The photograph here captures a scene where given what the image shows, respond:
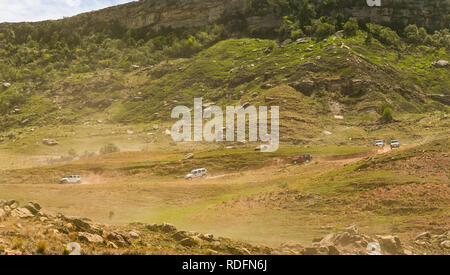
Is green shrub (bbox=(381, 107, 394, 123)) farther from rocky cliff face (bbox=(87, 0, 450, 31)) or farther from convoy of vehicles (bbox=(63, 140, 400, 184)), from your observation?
rocky cliff face (bbox=(87, 0, 450, 31))

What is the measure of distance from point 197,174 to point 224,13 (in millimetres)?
89687

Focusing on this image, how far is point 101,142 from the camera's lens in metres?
63.9

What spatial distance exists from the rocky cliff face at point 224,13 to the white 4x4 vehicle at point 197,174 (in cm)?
8006

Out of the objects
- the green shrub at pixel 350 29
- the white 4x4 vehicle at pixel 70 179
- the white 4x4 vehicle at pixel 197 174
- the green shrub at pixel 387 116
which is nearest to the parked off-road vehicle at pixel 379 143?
the green shrub at pixel 387 116

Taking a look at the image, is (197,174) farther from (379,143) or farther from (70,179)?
(379,143)

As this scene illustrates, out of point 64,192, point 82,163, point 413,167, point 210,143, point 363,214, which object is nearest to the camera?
point 363,214

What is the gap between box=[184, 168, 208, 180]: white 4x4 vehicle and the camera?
41.3 metres

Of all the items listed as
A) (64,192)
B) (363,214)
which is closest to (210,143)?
(64,192)

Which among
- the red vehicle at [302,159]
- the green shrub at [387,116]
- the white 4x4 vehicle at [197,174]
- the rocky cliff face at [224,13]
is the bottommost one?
the white 4x4 vehicle at [197,174]

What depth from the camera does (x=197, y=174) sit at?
4184 cm

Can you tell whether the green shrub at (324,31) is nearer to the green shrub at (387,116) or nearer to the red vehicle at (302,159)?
the green shrub at (387,116)

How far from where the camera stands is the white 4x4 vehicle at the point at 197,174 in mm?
41281
